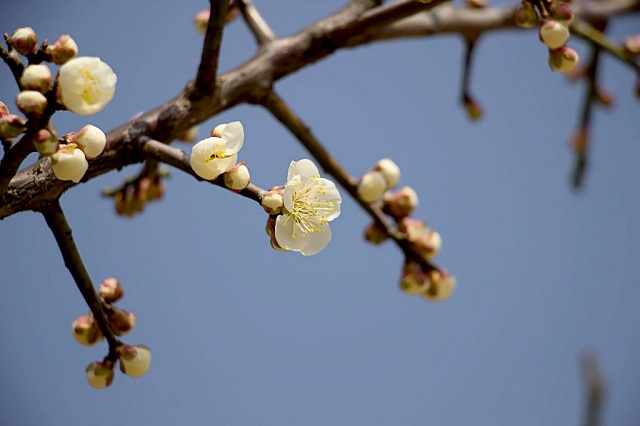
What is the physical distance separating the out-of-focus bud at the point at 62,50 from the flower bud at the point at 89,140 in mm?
105

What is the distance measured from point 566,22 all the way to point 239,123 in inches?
26.1

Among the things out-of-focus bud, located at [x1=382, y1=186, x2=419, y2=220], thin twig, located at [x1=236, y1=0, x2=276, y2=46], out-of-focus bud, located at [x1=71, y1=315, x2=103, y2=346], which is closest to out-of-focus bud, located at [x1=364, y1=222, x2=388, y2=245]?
out-of-focus bud, located at [x1=382, y1=186, x2=419, y2=220]

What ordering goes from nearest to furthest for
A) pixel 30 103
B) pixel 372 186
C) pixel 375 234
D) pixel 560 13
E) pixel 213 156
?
pixel 30 103 → pixel 213 156 → pixel 560 13 → pixel 372 186 → pixel 375 234

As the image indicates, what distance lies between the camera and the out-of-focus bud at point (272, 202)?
100 centimetres

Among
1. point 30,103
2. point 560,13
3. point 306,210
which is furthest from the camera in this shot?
point 560,13

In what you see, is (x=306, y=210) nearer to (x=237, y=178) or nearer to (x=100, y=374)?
(x=237, y=178)

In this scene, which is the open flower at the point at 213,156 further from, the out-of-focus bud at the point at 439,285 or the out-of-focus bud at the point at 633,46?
the out-of-focus bud at the point at 633,46

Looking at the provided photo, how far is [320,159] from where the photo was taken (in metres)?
1.49

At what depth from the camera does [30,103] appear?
934mm

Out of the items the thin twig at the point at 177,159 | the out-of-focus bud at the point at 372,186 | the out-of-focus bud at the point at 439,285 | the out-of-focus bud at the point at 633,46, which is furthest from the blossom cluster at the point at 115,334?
the out-of-focus bud at the point at 633,46

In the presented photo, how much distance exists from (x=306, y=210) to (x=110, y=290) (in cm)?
40

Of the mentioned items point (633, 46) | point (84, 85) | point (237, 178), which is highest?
point (84, 85)

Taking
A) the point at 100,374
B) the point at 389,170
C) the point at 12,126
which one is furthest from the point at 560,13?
the point at 100,374

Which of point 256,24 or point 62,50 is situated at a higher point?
point 62,50
